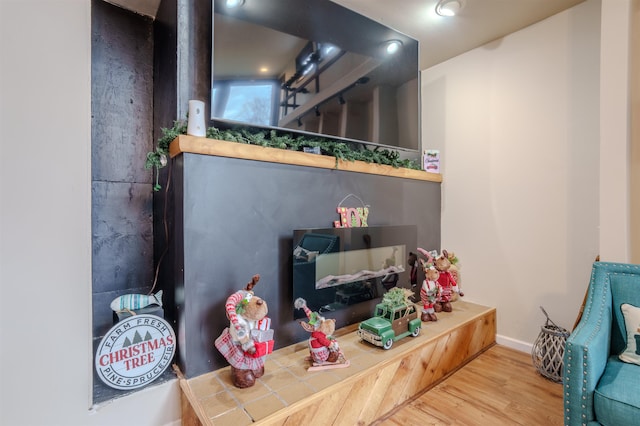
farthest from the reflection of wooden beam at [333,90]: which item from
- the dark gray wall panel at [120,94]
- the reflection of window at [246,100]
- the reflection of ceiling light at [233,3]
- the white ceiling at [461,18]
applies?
the dark gray wall panel at [120,94]

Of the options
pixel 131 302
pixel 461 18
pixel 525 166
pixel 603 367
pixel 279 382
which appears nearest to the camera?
pixel 603 367

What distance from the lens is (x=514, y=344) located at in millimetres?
2557

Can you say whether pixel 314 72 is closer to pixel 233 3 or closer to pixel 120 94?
pixel 233 3

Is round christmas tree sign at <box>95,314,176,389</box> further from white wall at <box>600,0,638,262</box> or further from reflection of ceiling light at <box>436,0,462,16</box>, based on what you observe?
reflection of ceiling light at <box>436,0,462,16</box>

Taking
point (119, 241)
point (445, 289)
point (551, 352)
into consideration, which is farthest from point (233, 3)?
point (551, 352)

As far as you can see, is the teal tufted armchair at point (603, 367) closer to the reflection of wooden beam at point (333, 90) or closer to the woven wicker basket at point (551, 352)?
the woven wicker basket at point (551, 352)

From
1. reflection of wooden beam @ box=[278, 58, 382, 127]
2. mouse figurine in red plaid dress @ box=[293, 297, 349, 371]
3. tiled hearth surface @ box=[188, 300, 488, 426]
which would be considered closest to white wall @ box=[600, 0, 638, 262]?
tiled hearth surface @ box=[188, 300, 488, 426]

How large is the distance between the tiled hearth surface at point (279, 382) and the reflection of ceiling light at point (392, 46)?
2240 mm

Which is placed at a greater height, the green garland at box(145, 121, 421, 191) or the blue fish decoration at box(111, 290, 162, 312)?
the green garland at box(145, 121, 421, 191)

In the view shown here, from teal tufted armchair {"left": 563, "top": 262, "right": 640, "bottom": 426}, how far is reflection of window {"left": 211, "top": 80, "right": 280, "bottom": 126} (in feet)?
6.49

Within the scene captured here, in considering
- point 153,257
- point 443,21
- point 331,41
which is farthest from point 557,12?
point 153,257

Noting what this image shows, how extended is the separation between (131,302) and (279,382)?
92 centimetres

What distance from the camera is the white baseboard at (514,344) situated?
2479 millimetres

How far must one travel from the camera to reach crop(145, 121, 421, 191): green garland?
169cm
